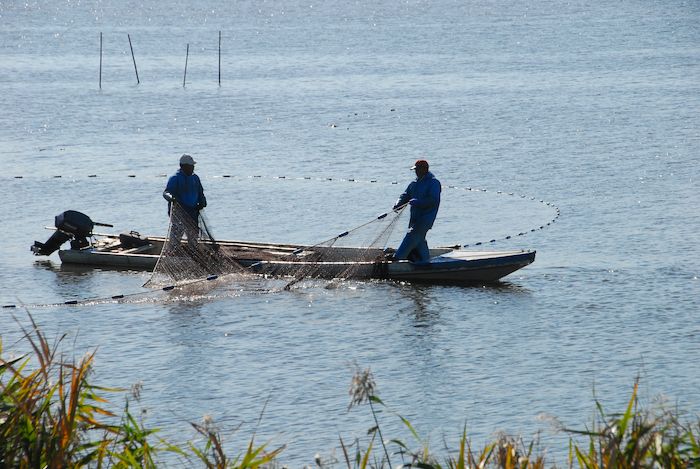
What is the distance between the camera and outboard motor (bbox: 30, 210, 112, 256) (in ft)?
61.4

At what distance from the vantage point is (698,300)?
16.7 meters

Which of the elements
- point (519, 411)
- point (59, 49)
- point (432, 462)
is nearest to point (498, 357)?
point (519, 411)

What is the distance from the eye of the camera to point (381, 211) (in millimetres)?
24047

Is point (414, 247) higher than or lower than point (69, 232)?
lower

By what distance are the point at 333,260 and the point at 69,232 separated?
419 centimetres

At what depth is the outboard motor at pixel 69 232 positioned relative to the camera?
18.7 meters

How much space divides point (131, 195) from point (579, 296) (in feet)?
39.9

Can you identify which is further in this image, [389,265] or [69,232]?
[69,232]

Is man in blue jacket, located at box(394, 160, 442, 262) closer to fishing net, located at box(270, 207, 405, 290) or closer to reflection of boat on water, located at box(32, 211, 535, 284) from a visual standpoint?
fishing net, located at box(270, 207, 405, 290)

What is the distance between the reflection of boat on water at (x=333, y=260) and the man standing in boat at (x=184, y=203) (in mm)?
294

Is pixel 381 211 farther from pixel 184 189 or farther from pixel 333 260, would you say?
pixel 184 189

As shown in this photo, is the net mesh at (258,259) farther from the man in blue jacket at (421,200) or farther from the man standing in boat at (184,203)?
the man in blue jacket at (421,200)

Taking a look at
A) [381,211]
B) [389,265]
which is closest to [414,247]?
[389,265]

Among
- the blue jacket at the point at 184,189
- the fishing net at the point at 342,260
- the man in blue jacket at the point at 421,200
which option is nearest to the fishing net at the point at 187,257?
the blue jacket at the point at 184,189
